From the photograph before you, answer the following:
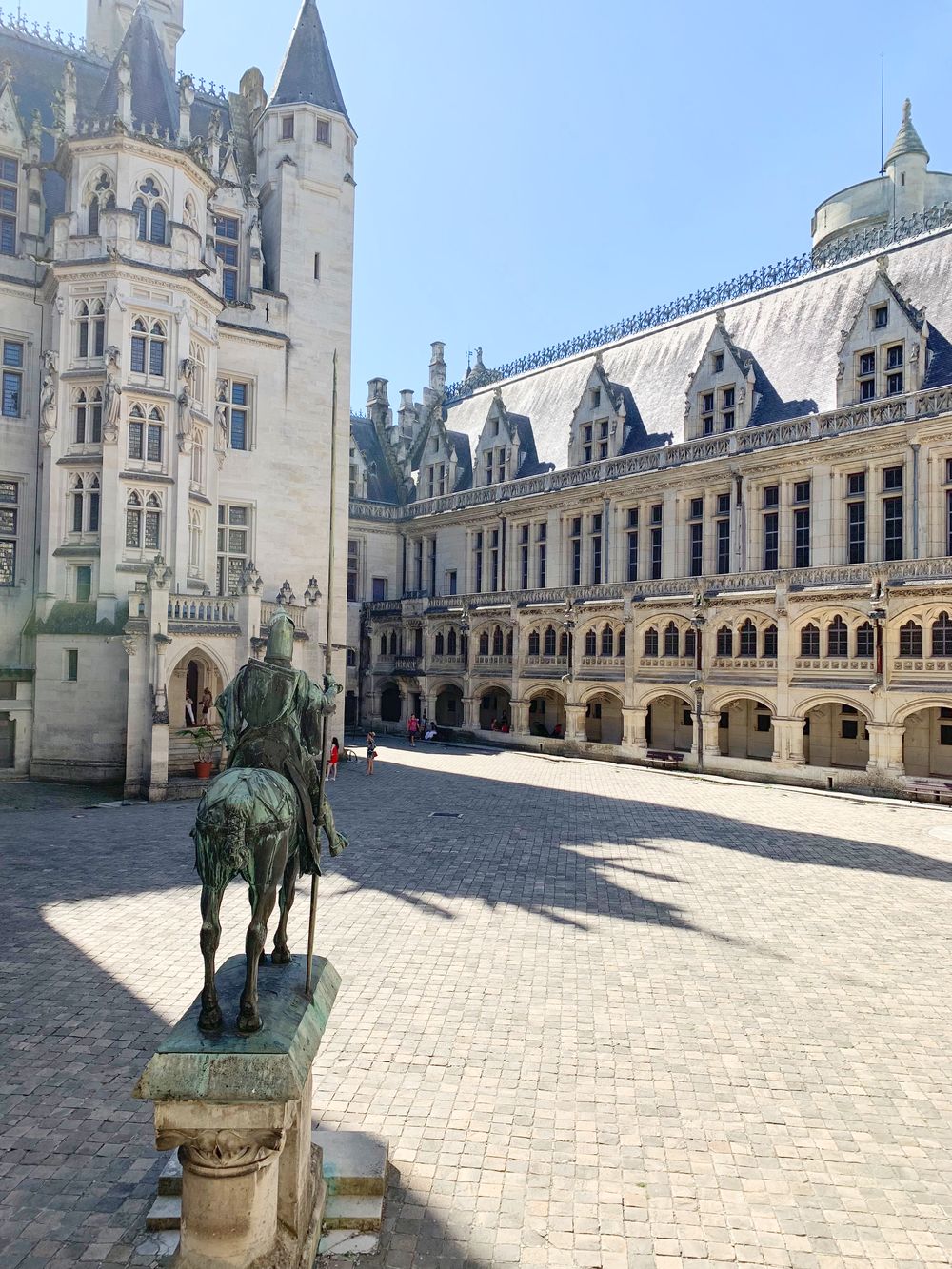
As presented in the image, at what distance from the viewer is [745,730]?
34250mm

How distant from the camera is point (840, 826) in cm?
2130

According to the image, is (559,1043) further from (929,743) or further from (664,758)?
(664,758)

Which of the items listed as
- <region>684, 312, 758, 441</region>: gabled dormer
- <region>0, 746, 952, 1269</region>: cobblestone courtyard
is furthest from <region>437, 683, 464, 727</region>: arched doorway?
<region>0, 746, 952, 1269</region>: cobblestone courtyard

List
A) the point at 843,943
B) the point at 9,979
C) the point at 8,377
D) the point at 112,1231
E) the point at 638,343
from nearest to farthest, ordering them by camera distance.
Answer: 1. the point at 112,1231
2. the point at 9,979
3. the point at 843,943
4. the point at 8,377
5. the point at 638,343

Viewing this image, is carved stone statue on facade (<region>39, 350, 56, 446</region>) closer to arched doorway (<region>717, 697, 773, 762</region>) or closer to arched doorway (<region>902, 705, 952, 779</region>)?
arched doorway (<region>717, 697, 773, 762</region>)

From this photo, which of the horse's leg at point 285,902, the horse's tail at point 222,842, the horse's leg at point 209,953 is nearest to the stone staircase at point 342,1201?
the horse's leg at point 285,902

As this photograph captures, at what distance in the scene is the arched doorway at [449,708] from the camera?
153 feet

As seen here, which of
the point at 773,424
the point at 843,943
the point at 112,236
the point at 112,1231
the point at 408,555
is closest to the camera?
the point at 112,1231

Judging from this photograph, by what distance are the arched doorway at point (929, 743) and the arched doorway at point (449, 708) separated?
23490 mm

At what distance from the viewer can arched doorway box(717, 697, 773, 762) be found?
33625mm

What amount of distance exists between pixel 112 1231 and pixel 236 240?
33.1m

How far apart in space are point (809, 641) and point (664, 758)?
287 inches

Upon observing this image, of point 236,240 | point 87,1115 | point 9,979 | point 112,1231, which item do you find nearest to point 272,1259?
point 112,1231

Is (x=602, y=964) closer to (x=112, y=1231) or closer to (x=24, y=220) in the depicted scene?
(x=112, y=1231)
